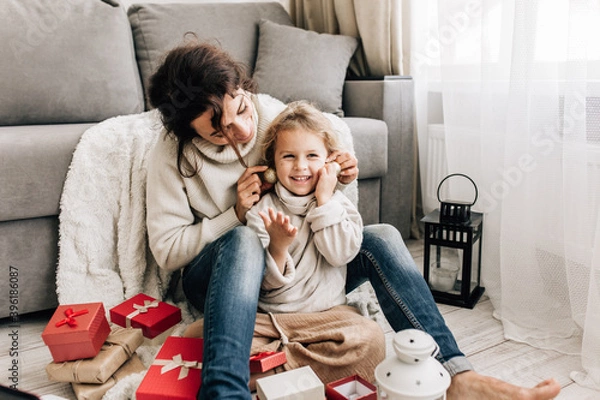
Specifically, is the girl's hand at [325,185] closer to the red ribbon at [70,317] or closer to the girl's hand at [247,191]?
the girl's hand at [247,191]

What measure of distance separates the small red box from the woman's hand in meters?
0.47

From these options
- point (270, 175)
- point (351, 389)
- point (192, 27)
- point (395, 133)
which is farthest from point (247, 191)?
point (192, 27)

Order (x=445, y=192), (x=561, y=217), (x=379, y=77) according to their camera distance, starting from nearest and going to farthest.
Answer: (x=561, y=217) → (x=445, y=192) → (x=379, y=77)

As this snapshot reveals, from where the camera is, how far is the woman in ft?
3.16

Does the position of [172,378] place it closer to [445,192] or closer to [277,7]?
[445,192]

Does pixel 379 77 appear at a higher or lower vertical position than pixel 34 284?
higher

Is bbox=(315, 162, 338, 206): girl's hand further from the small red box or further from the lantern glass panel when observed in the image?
the lantern glass panel

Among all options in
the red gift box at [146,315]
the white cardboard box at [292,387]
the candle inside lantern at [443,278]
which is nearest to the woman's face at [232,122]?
the red gift box at [146,315]

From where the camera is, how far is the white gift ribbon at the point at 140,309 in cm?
126

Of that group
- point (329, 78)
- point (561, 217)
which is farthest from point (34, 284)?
point (561, 217)

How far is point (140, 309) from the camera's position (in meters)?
1.29

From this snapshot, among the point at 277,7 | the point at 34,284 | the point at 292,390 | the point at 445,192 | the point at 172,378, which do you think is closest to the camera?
the point at 292,390

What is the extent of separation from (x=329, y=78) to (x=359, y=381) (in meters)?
1.33

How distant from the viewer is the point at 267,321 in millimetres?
1181
